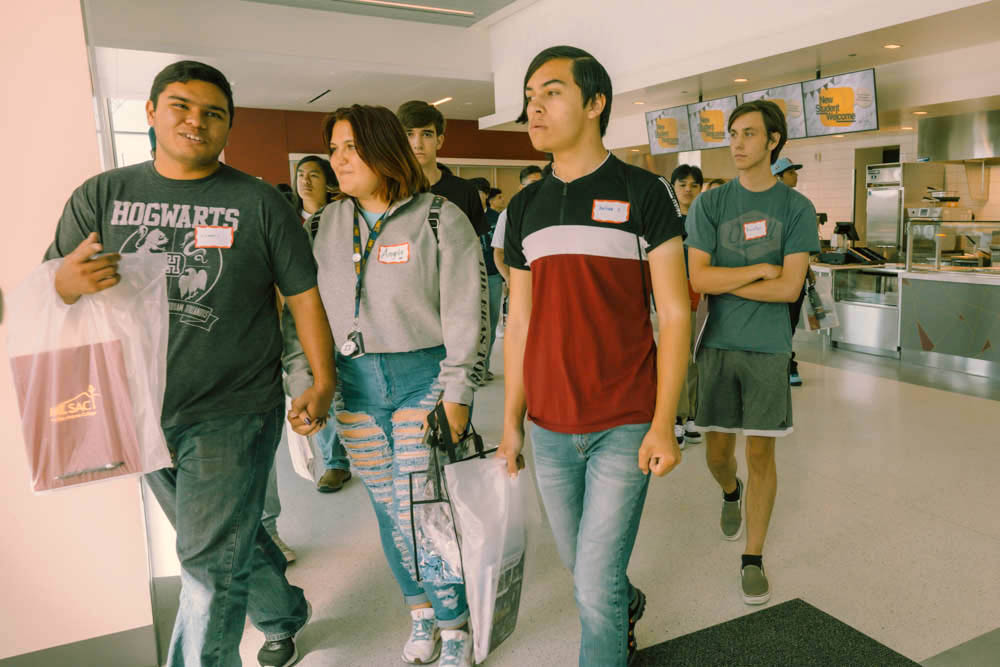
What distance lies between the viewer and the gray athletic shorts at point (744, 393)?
239cm

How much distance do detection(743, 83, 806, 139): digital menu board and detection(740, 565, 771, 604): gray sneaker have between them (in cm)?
601

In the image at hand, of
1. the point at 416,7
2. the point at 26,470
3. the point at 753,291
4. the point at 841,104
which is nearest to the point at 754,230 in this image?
Answer: the point at 753,291

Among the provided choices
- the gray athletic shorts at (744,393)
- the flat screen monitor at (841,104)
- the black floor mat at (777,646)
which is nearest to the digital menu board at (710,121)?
the flat screen monitor at (841,104)

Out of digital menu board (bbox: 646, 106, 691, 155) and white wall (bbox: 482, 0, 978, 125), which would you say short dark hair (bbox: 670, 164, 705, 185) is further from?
digital menu board (bbox: 646, 106, 691, 155)

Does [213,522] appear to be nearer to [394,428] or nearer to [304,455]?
[394,428]

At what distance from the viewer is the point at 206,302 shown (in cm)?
160

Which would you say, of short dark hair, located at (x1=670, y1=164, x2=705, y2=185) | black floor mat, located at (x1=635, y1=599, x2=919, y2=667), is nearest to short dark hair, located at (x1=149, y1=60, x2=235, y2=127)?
black floor mat, located at (x1=635, y1=599, x2=919, y2=667)

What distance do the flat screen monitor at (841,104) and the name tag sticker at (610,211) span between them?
6.26 metres

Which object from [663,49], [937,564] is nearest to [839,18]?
[663,49]

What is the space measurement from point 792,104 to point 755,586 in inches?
248

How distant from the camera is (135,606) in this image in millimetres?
2104

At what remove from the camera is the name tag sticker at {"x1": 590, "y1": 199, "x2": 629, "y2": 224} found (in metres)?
1.58

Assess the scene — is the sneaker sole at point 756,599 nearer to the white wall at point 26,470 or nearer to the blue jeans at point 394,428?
the blue jeans at point 394,428

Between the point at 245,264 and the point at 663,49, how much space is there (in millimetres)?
7505
